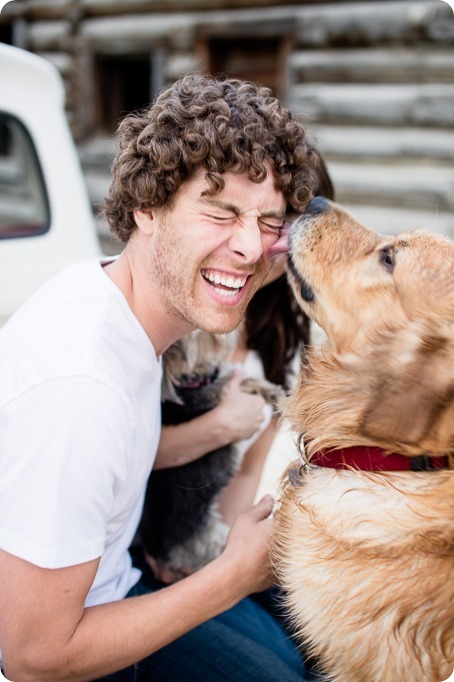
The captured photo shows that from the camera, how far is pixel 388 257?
2.11 meters

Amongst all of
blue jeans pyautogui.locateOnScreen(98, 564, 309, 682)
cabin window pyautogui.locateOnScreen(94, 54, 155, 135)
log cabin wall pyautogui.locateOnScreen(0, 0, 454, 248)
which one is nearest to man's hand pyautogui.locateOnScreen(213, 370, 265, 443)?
blue jeans pyautogui.locateOnScreen(98, 564, 309, 682)

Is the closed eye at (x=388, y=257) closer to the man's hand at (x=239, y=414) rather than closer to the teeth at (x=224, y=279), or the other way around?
the teeth at (x=224, y=279)

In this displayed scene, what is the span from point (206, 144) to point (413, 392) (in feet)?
2.80

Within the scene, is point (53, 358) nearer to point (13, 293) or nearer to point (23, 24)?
point (13, 293)

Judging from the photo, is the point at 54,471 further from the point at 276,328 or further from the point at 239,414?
the point at 276,328

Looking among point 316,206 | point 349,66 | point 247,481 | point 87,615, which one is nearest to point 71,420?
point 87,615

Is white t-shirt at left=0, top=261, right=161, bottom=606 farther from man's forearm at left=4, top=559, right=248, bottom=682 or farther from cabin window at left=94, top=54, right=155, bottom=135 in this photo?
cabin window at left=94, top=54, right=155, bottom=135

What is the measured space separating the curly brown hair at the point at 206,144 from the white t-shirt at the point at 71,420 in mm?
337

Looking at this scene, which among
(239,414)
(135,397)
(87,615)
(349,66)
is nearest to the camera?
(87,615)

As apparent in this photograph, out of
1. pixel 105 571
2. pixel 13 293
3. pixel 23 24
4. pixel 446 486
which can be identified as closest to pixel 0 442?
pixel 105 571

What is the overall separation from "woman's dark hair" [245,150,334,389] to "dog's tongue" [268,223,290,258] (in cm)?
54

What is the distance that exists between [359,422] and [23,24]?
24.6ft

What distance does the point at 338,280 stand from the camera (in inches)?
83.6

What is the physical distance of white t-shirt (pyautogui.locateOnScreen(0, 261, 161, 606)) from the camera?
1528 mm
